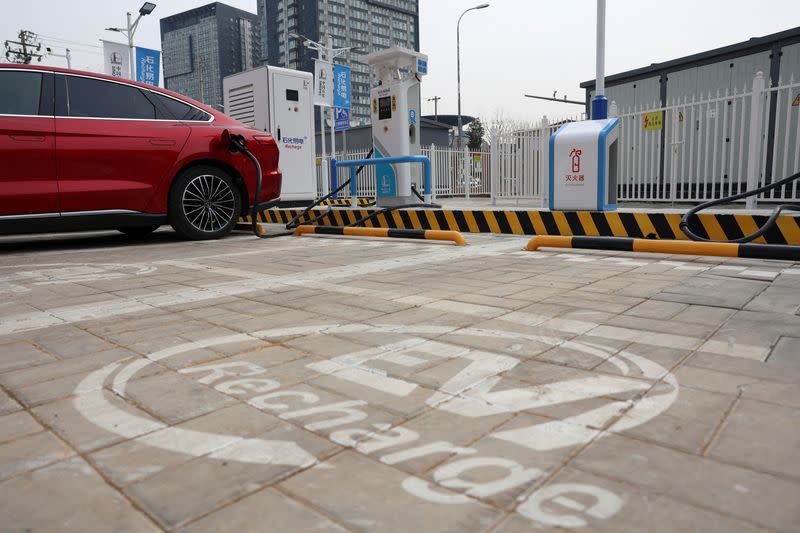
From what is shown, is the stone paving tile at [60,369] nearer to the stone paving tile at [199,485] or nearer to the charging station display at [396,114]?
the stone paving tile at [199,485]

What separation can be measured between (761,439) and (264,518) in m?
1.37

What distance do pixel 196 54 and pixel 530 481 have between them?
93984 mm

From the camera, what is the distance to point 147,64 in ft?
72.5

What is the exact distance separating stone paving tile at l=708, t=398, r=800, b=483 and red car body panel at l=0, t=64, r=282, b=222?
663 centimetres

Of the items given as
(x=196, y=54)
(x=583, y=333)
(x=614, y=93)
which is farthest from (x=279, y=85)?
(x=196, y=54)

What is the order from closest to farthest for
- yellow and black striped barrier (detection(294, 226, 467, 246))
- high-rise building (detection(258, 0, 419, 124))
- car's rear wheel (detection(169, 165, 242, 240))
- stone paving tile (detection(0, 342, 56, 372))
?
stone paving tile (detection(0, 342, 56, 372)) < yellow and black striped barrier (detection(294, 226, 467, 246)) < car's rear wheel (detection(169, 165, 242, 240)) < high-rise building (detection(258, 0, 419, 124))

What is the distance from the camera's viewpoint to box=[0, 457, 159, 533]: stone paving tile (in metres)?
1.31

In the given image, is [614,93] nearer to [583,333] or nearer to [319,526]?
[583,333]

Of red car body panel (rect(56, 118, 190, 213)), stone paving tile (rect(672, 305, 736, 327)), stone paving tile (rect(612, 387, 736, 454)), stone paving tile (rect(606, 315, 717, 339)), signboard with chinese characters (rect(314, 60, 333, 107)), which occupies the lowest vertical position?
stone paving tile (rect(612, 387, 736, 454))

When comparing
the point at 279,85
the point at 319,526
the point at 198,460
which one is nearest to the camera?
the point at 319,526

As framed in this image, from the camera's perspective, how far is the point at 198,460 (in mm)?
1594

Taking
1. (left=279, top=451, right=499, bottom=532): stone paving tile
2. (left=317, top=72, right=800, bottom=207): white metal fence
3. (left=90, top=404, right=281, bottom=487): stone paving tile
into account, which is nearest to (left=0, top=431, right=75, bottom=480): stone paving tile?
(left=90, top=404, right=281, bottom=487): stone paving tile

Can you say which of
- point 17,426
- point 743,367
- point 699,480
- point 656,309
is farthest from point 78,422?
point 656,309

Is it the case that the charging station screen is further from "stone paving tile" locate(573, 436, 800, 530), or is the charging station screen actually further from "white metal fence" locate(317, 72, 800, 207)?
→ "stone paving tile" locate(573, 436, 800, 530)
